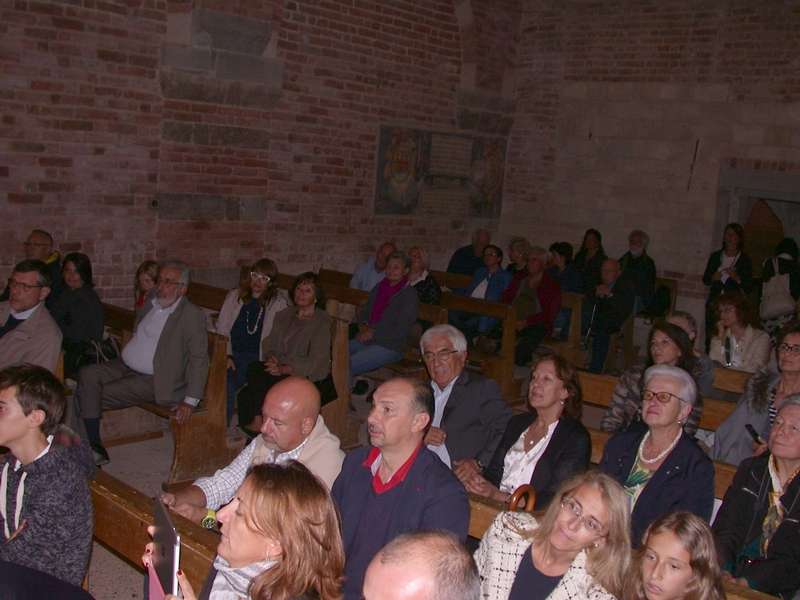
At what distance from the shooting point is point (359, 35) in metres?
9.82

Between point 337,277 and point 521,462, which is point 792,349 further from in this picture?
point 337,277

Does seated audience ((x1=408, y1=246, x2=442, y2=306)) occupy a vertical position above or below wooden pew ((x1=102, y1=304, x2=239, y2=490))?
above

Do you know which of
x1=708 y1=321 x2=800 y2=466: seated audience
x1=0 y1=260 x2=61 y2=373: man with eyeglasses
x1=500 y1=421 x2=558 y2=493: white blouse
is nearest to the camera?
x1=500 y1=421 x2=558 y2=493: white blouse

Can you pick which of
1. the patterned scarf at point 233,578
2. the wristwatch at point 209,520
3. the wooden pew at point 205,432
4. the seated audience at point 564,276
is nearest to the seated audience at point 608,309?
the seated audience at point 564,276

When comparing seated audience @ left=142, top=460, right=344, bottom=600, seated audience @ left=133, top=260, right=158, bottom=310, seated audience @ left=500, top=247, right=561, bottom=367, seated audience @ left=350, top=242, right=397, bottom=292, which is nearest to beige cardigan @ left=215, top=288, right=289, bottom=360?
seated audience @ left=133, top=260, right=158, bottom=310

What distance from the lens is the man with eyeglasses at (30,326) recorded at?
5.09 metres

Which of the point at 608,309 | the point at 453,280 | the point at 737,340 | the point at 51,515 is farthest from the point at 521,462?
the point at 453,280

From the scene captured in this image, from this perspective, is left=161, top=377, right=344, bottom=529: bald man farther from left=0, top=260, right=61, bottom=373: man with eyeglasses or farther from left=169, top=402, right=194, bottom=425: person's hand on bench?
left=0, top=260, right=61, bottom=373: man with eyeglasses

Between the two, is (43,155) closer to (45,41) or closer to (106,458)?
(45,41)

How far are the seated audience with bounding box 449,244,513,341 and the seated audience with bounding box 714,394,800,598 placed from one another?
501 centimetres

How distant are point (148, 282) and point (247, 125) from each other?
2.78 metres

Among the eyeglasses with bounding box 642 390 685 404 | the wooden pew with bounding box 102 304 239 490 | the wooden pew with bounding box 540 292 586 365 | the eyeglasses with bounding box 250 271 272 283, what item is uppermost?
the eyeglasses with bounding box 250 271 272 283

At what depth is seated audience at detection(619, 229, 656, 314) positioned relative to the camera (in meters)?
9.73

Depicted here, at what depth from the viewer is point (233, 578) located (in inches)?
95.8
